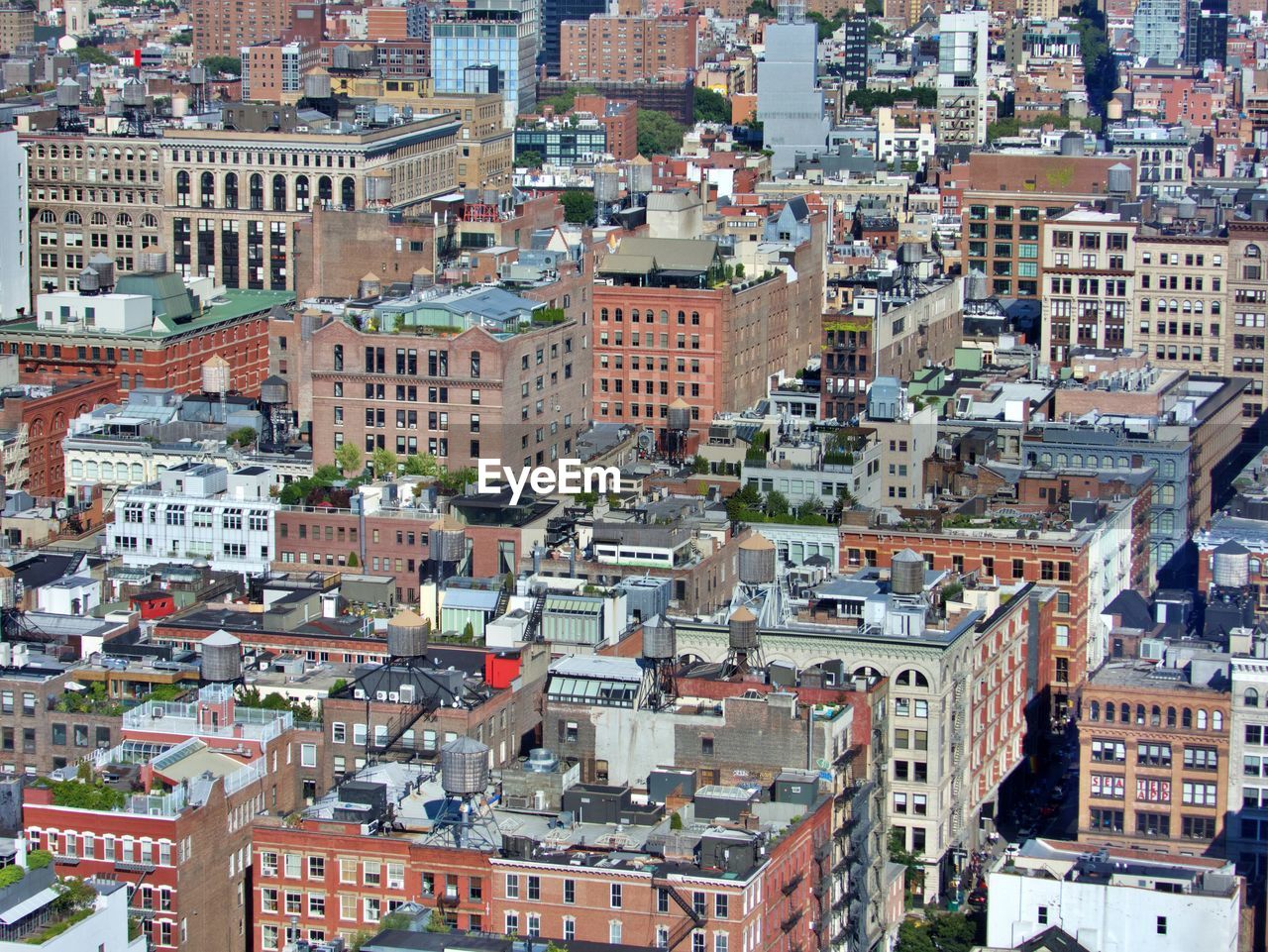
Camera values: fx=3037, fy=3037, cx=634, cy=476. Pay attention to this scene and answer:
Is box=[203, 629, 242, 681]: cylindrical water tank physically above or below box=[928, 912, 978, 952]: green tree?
above

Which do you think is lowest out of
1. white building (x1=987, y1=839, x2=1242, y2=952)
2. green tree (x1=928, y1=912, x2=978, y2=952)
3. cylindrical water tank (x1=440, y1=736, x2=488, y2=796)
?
green tree (x1=928, y1=912, x2=978, y2=952)

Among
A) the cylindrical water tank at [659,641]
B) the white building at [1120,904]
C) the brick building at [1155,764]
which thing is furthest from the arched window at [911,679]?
the white building at [1120,904]

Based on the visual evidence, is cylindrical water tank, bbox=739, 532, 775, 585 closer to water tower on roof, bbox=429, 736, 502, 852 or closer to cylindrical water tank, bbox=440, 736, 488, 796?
water tower on roof, bbox=429, 736, 502, 852

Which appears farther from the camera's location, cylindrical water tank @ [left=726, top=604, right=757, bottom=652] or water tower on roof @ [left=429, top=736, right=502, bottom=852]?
cylindrical water tank @ [left=726, top=604, right=757, bottom=652]

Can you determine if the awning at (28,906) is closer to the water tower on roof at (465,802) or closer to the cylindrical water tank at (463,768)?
the water tower on roof at (465,802)

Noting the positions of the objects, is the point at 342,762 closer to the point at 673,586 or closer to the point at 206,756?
the point at 206,756

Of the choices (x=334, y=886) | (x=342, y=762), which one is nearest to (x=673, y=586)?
(x=342, y=762)

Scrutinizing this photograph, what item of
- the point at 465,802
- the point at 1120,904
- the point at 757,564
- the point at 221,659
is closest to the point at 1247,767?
the point at 1120,904

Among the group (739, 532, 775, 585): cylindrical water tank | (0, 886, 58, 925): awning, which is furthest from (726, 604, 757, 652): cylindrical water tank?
(0, 886, 58, 925): awning
